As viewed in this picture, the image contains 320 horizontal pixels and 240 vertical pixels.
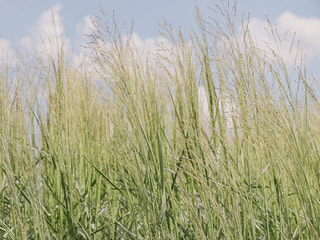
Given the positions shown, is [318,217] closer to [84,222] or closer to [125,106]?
[125,106]

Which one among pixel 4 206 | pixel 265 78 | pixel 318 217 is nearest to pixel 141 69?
pixel 265 78

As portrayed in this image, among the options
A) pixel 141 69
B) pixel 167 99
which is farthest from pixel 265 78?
pixel 167 99

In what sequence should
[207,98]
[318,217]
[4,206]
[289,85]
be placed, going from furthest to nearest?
1. [4,206]
2. [207,98]
3. [289,85]
4. [318,217]

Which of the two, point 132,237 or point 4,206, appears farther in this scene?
point 4,206

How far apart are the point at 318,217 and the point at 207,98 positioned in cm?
57

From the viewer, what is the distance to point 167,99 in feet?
6.77

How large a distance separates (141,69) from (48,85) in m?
0.66

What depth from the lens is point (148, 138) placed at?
4.79ft

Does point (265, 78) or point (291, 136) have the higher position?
point (265, 78)

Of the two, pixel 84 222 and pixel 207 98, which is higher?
pixel 207 98

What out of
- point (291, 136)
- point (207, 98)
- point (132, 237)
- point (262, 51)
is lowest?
point (132, 237)

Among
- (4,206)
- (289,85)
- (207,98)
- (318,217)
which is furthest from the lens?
(4,206)

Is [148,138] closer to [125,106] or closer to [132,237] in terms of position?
[125,106]

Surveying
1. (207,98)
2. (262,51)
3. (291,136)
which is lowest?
(291,136)
